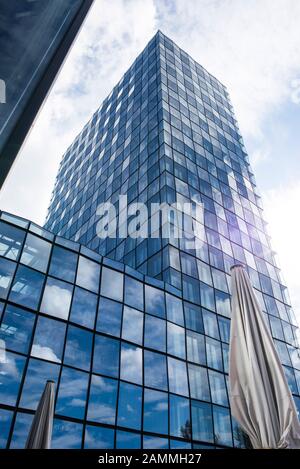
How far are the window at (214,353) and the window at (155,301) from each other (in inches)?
138

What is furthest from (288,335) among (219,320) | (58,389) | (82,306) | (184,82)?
(184,82)

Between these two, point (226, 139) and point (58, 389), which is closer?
point (58, 389)

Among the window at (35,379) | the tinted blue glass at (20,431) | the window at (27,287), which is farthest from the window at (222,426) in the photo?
the window at (27,287)

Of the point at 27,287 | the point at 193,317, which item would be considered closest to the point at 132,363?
the point at 193,317

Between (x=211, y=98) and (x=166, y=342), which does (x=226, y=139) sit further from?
(x=166, y=342)

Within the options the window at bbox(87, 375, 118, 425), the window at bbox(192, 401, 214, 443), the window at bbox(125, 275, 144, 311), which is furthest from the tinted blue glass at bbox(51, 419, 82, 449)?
the window at bbox(125, 275, 144, 311)

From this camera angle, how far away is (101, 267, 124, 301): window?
1748 cm

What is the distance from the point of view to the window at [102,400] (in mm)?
13587

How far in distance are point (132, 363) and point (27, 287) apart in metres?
6.20

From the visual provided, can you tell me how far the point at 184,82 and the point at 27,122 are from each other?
38140 mm

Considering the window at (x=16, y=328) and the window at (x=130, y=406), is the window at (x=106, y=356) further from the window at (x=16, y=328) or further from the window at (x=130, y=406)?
the window at (x=16, y=328)

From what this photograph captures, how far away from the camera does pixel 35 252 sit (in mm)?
15711

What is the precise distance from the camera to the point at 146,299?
61.4 feet

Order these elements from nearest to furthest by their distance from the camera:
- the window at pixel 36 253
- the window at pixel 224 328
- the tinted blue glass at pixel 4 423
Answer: the tinted blue glass at pixel 4 423 → the window at pixel 36 253 → the window at pixel 224 328
